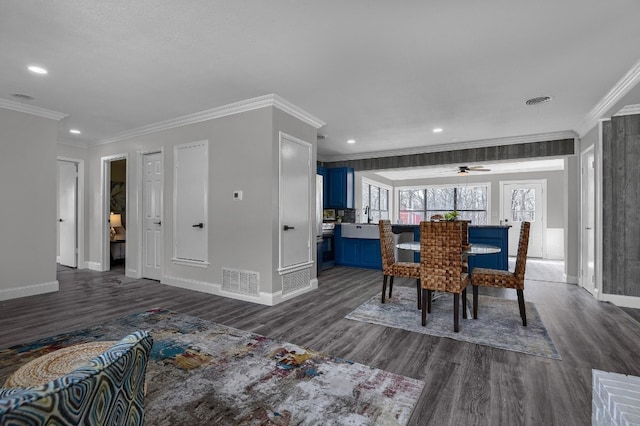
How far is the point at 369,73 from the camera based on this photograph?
3.14 m

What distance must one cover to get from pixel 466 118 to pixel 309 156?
7.71 ft

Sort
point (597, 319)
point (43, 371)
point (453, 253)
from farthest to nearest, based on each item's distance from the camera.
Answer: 1. point (597, 319)
2. point (453, 253)
3. point (43, 371)

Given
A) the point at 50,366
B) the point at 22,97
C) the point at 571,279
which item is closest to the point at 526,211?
the point at 571,279

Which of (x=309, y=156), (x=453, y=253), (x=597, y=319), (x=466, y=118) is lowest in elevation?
(x=597, y=319)

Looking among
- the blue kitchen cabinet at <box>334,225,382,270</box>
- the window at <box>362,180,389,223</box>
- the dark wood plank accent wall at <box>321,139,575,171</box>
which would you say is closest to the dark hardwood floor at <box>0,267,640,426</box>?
the blue kitchen cabinet at <box>334,225,382,270</box>

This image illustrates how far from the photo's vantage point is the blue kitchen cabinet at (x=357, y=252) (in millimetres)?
6363

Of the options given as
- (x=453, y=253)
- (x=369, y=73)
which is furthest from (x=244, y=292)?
(x=369, y=73)

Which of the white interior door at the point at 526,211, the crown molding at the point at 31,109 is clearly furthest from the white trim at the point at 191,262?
the white interior door at the point at 526,211

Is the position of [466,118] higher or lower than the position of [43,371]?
higher

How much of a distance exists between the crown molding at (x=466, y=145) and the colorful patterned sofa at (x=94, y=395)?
6264mm

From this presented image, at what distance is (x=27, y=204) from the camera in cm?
420

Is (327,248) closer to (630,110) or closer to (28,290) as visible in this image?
(28,290)

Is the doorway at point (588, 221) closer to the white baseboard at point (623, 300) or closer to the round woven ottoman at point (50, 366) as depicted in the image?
the white baseboard at point (623, 300)

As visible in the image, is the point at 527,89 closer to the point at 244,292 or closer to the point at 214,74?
the point at 214,74
